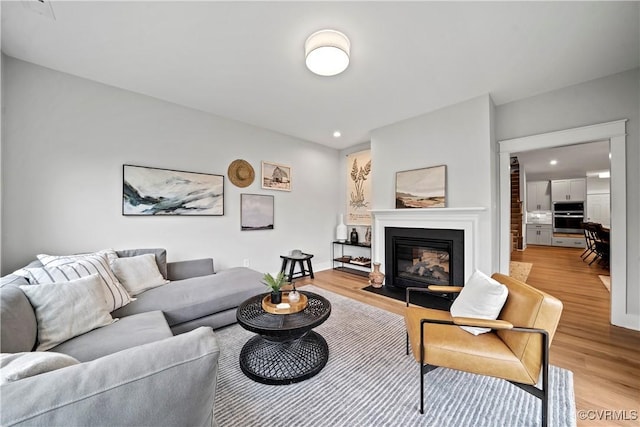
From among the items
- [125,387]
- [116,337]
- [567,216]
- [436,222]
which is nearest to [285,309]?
[116,337]

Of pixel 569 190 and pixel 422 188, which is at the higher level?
pixel 569 190

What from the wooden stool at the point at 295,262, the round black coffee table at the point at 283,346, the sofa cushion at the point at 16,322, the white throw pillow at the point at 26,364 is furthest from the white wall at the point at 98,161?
the white throw pillow at the point at 26,364

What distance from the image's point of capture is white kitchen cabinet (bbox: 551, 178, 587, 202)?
7.64 meters

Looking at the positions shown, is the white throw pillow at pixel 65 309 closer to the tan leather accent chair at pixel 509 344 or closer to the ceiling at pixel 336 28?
the ceiling at pixel 336 28

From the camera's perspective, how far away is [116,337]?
1.51 meters

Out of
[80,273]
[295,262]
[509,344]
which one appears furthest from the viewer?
[295,262]

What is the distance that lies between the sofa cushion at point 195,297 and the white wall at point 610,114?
3.81 meters

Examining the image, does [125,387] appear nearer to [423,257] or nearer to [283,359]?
[283,359]

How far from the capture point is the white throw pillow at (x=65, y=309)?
1.42 meters

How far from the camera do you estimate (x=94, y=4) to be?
5.54ft

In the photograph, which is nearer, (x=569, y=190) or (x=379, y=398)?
(x=379, y=398)

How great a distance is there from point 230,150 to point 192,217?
1.15m

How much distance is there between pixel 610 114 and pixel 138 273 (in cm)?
511

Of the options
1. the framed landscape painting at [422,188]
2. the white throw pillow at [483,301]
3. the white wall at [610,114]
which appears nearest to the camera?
the white throw pillow at [483,301]
